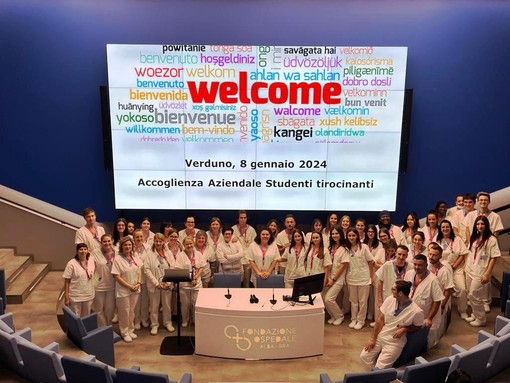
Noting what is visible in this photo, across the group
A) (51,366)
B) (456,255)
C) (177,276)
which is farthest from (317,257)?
(51,366)

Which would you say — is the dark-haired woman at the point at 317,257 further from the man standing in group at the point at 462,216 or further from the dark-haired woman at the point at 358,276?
the man standing in group at the point at 462,216

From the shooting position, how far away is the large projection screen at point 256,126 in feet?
28.1

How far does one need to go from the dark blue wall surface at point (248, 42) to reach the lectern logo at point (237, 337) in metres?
3.60

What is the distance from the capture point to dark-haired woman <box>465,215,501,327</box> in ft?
24.0

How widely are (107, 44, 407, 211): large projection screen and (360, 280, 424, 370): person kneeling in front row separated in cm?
329

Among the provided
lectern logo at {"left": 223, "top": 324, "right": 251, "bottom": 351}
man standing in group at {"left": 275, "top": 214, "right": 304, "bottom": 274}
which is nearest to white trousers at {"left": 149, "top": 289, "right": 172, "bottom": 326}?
lectern logo at {"left": 223, "top": 324, "right": 251, "bottom": 351}

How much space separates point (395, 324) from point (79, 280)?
375cm

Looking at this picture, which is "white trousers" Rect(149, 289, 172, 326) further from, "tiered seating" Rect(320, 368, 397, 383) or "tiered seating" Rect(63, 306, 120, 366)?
"tiered seating" Rect(320, 368, 397, 383)

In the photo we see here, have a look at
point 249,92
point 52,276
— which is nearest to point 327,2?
point 249,92

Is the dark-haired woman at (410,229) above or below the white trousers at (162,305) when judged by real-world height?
above

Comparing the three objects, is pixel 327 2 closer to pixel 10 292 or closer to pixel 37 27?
pixel 37 27

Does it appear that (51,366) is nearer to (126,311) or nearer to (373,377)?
(126,311)

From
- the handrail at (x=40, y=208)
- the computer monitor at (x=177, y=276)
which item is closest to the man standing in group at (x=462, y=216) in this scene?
the computer monitor at (x=177, y=276)

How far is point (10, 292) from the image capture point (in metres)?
8.13
